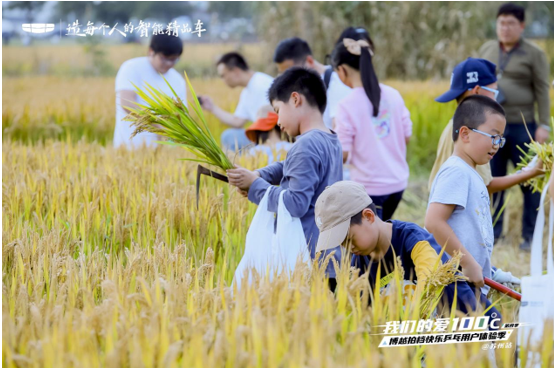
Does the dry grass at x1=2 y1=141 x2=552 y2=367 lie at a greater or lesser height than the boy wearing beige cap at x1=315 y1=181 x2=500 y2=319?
lesser

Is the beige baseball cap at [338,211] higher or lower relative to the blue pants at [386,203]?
higher

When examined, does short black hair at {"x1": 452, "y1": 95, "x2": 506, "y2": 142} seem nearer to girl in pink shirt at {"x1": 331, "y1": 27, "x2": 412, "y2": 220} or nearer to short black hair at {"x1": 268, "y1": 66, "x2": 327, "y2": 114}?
short black hair at {"x1": 268, "y1": 66, "x2": 327, "y2": 114}

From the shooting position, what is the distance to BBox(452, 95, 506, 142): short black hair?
252 centimetres

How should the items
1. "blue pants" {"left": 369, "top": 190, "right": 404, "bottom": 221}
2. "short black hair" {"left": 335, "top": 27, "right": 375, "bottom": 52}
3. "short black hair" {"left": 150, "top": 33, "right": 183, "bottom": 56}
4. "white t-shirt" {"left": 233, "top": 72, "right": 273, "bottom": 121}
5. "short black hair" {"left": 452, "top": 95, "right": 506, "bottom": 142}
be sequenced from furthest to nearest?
1. "white t-shirt" {"left": 233, "top": 72, "right": 273, "bottom": 121}
2. "short black hair" {"left": 150, "top": 33, "right": 183, "bottom": 56}
3. "short black hair" {"left": 335, "top": 27, "right": 375, "bottom": 52}
4. "blue pants" {"left": 369, "top": 190, "right": 404, "bottom": 221}
5. "short black hair" {"left": 452, "top": 95, "right": 506, "bottom": 142}

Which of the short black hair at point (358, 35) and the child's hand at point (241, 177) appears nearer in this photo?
the child's hand at point (241, 177)

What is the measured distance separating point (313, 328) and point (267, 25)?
13.6 m

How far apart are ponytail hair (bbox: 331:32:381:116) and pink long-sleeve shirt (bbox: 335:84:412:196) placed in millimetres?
49

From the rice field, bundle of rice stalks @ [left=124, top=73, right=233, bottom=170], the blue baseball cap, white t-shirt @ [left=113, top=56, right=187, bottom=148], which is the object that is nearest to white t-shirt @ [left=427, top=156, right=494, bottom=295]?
the rice field

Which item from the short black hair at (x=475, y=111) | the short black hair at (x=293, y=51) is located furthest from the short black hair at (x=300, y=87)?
the short black hair at (x=293, y=51)

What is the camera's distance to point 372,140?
11.9ft

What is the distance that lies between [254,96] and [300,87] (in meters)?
2.55

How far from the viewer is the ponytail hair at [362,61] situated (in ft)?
11.7

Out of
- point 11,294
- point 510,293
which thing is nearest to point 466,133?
point 510,293

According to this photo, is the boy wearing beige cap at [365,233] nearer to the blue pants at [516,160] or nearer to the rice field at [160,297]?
the rice field at [160,297]
